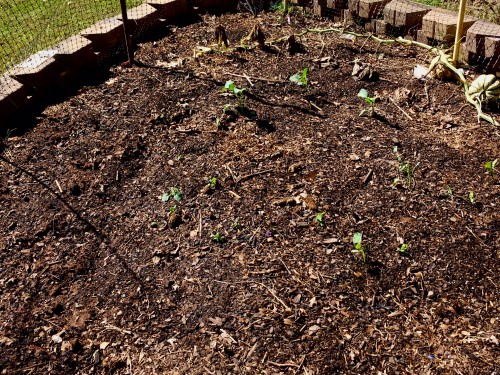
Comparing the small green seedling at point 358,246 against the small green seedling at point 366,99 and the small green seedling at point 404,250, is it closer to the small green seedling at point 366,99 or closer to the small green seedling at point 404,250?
the small green seedling at point 404,250

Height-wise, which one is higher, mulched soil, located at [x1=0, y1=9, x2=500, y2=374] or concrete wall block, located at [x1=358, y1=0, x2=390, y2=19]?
concrete wall block, located at [x1=358, y1=0, x2=390, y2=19]

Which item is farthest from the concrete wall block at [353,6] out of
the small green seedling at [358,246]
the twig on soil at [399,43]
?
the small green seedling at [358,246]

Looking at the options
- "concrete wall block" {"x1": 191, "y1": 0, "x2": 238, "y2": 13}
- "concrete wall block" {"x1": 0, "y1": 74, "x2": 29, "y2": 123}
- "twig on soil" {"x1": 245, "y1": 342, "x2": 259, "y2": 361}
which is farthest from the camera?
"concrete wall block" {"x1": 191, "y1": 0, "x2": 238, "y2": 13}

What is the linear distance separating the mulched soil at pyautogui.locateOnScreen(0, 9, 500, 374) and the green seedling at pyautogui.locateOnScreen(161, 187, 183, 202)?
1 centimetres

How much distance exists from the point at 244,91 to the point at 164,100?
2.15 feet

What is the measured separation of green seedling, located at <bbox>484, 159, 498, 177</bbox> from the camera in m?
3.28

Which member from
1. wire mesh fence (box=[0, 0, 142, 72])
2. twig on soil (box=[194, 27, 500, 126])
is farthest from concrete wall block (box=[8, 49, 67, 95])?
twig on soil (box=[194, 27, 500, 126])

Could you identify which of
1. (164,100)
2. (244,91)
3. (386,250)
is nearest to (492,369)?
(386,250)

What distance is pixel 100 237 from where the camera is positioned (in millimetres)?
3152

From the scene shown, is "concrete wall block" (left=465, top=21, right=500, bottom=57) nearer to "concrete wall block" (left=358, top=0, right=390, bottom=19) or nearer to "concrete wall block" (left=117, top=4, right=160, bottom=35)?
"concrete wall block" (left=358, top=0, right=390, bottom=19)

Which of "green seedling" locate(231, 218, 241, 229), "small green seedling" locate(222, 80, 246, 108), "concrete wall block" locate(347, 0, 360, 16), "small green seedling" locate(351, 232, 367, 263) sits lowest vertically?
"small green seedling" locate(351, 232, 367, 263)

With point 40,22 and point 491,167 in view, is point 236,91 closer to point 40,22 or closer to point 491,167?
point 491,167

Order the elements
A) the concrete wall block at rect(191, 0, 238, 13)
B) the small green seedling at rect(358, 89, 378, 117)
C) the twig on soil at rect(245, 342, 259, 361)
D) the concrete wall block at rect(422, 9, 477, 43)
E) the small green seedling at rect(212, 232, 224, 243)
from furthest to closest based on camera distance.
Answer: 1. the concrete wall block at rect(191, 0, 238, 13)
2. the concrete wall block at rect(422, 9, 477, 43)
3. the small green seedling at rect(358, 89, 378, 117)
4. the small green seedling at rect(212, 232, 224, 243)
5. the twig on soil at rect(245, 342, 259, 361)

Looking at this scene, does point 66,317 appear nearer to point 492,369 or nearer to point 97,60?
point 492,369
